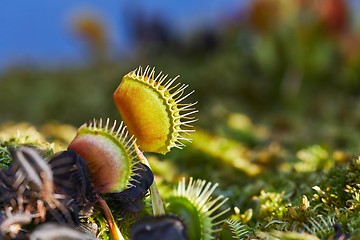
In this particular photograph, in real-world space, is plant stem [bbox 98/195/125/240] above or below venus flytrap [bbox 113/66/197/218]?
below

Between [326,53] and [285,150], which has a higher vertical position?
[326,53]

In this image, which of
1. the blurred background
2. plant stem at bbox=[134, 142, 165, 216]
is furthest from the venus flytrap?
the blurred background

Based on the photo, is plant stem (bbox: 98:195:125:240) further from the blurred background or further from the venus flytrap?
the blurred background

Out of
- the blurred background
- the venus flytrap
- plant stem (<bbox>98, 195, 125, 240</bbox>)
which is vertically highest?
the blurred background

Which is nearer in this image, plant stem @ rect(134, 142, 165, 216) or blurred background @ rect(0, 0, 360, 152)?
plant stem @ rect(134, 142, 165, 216)

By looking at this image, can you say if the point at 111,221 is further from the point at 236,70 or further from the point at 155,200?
the point at 236,70

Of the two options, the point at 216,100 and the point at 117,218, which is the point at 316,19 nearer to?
the point at 216,100

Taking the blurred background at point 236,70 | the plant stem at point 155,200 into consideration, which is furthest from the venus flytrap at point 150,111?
the blurred background at point 236,70

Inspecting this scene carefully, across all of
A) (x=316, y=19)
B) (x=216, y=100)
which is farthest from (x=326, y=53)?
(x=216, y=100)
